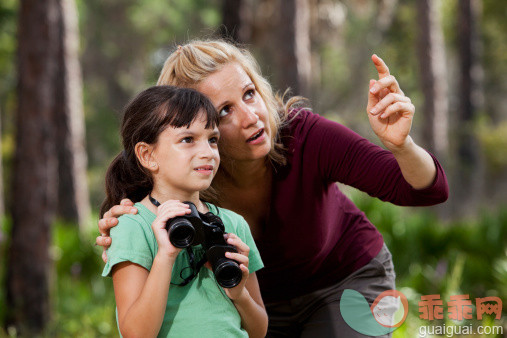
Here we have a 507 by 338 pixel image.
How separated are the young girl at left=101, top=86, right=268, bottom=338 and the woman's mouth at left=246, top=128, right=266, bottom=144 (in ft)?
1.04

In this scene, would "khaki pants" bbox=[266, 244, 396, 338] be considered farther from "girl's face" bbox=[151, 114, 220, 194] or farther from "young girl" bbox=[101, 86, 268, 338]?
"girl's face" bbox=[151, 114, 220, 194]

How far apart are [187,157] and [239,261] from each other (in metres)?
0.40

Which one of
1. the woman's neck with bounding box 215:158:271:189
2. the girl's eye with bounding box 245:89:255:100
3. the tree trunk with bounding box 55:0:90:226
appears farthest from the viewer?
the tree trunk with bounding box 55:0:90:226

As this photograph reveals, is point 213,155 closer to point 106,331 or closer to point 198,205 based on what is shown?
point 198,205

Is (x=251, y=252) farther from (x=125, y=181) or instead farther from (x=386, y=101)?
(x=386, y=101)

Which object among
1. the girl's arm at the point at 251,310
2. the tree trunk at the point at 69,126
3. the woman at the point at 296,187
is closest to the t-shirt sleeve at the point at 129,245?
the girl's arm at the point at 251,310

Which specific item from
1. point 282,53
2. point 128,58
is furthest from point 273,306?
point 128,58

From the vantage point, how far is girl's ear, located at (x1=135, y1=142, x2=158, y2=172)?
2.29 m

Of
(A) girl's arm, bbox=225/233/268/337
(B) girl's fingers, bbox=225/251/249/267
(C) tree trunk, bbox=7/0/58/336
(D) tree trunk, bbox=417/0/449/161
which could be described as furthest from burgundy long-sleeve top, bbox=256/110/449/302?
(D) tree trunk, bbox=417/0/449/161

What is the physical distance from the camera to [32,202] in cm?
625

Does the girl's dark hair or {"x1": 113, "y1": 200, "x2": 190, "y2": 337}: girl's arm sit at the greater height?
the girl's dark hair

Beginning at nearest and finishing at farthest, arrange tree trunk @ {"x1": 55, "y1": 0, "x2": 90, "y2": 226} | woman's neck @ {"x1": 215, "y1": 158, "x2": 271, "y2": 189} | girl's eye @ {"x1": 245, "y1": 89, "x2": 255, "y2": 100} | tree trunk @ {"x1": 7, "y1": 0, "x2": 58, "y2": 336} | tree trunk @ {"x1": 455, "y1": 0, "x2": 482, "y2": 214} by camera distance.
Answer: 1. girl's eye @ {"x1": 245, "y1": 89, "x2": 255, "y2": 100}
2. woman's neck @ {"x1": 215, "y1": 158, "x2": 271, "y2": 189}
3. tree trunk @ {"x1": 7, "y1": 0, "x2": 58, "y2": 336}
4. tree trunk @ {"x1": 55, "y1": 0, "x2": 90, "y2": 226}
5. tree trunk @ {"x1": 455, "y1": 0, "x2": 482, "y2": 214}

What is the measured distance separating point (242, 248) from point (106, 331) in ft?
14.3

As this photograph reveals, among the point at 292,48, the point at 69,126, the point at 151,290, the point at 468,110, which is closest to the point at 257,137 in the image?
the point at 151,290
